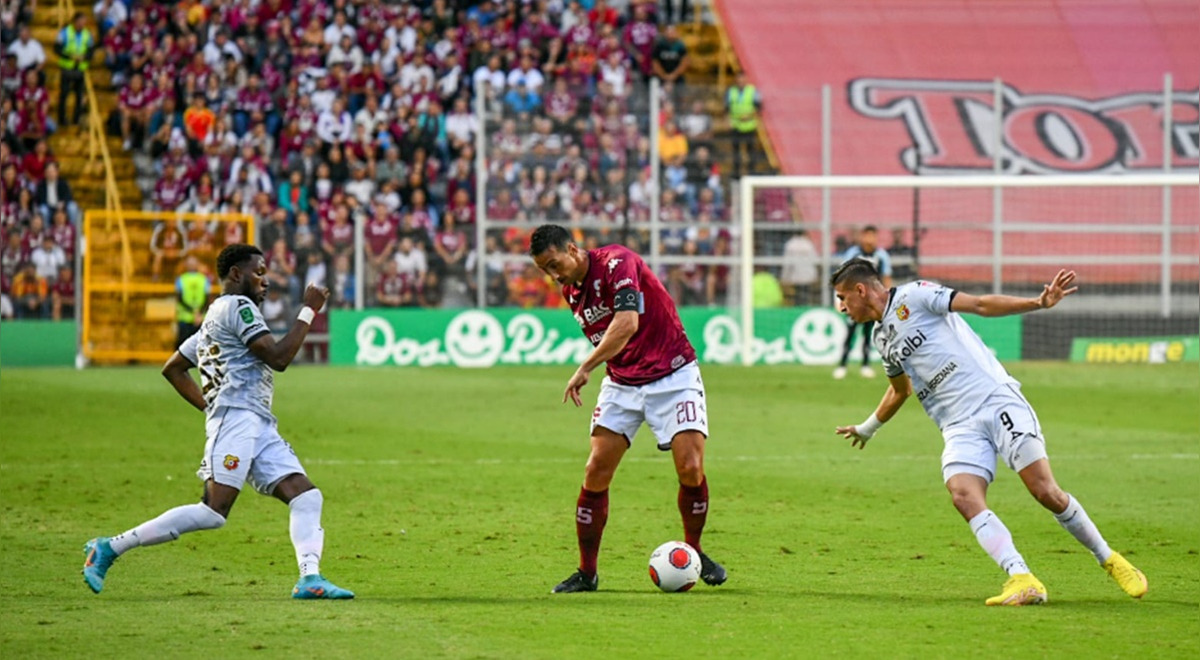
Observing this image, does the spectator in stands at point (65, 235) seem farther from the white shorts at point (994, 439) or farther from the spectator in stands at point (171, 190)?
the white shorts at point (994, 439)

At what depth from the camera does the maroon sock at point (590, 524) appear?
9289mm

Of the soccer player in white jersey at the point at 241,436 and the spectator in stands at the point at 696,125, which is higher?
the spectator in stands at the point at 696,125

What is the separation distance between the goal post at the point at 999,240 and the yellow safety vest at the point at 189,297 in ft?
27.7

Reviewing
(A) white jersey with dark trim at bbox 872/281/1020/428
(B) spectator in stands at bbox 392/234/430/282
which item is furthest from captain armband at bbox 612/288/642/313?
(B) spectator in stands at bbox 392/234/430/282

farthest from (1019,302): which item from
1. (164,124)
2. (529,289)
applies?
(164,124)

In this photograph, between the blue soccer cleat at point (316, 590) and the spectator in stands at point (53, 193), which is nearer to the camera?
the blue soccer cleat at point (316, 590)

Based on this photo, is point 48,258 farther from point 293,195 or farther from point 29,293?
point 293,195

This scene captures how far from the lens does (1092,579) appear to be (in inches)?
374

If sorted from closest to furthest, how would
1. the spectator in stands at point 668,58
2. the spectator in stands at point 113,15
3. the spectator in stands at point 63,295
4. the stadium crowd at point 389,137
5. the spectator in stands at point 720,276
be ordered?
the spectator in stands at point 63,295
the stadium crowd at point 389,137
the spectator in stands at point 720,276
the spectator in stands at point 113,15
the spectator in stands at point 668,58

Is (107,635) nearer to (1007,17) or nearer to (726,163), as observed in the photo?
(726,163)

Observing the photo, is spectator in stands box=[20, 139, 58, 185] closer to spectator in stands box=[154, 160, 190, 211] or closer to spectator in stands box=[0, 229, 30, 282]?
spectator in stands box=[154, 160, 190, 211]

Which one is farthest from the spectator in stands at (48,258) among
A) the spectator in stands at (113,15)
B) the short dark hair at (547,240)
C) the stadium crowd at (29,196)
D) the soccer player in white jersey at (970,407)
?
the soccer player in white jersey at (970,407)

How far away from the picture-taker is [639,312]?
9.27m

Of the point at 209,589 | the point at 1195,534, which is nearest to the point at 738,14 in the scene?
the point at 1195,534
